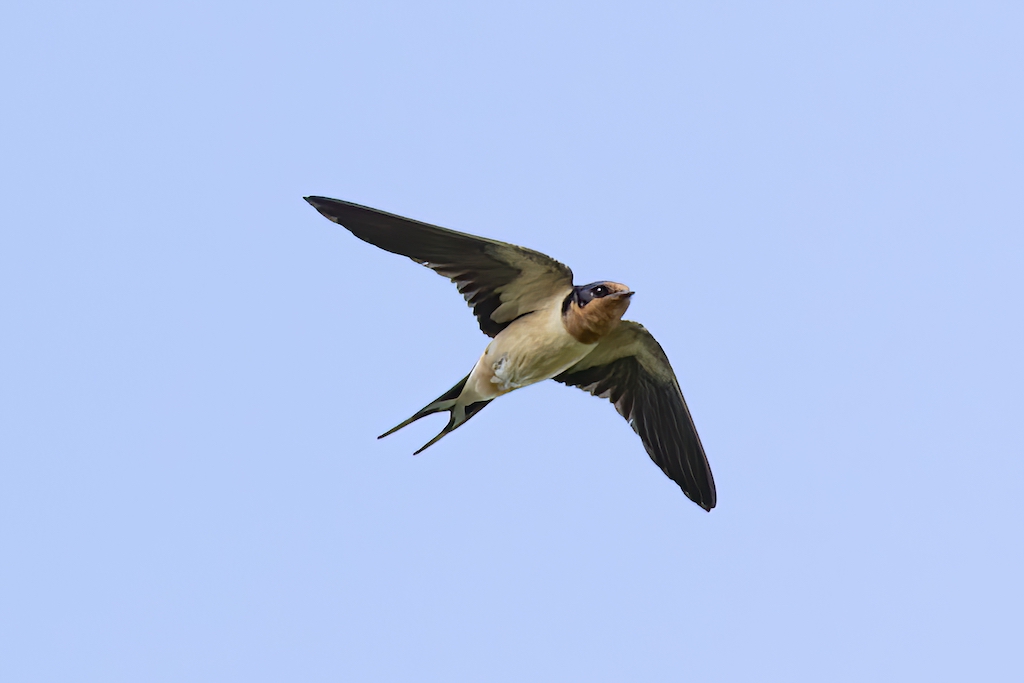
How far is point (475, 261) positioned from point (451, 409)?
1.04 m

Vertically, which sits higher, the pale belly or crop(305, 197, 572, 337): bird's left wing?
crop(305, 197, 572, 337): bird's left wing

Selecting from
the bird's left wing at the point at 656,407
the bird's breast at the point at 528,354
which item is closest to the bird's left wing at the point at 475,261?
the bird's breast at the point at 528,354

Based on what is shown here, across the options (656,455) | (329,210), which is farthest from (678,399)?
(329,210)

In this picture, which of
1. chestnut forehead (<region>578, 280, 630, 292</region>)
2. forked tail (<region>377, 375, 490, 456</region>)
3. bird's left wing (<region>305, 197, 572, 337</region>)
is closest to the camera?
bird's left wing (<region>305, 197, 572, 337</region>)

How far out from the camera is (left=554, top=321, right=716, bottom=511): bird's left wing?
8.20 meters

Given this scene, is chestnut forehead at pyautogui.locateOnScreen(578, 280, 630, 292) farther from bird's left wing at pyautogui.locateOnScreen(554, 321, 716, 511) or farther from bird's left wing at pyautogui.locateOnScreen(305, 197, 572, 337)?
bird's left wing at pyautogui.locateOnScreen(554, 321, 716, 511)

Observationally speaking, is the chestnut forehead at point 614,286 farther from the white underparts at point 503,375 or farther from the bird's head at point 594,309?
the white underparts at point 503,375

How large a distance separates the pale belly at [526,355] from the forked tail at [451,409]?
18 cm

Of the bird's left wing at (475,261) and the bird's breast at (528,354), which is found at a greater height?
the bird's left wing at (475,261)

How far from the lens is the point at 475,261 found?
24.2 ft

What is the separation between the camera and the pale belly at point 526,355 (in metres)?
7.42

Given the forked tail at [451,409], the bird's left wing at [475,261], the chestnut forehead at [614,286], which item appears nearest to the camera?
the bird's left wing at [475,261]

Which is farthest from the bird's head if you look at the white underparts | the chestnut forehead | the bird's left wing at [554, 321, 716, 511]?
the bird's left wing at [554, 321, 716, 511]

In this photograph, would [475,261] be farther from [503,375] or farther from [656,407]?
[656,407]
